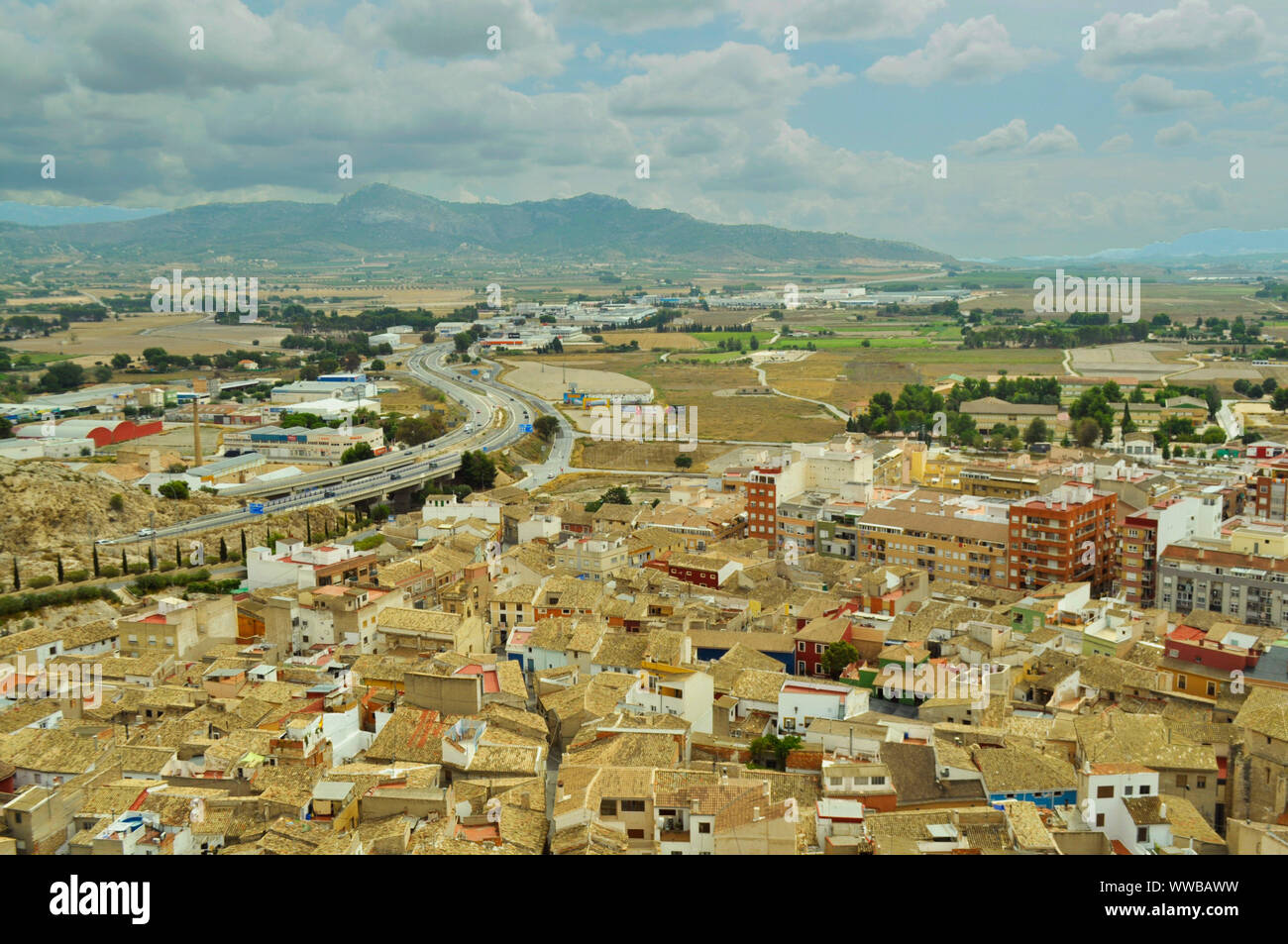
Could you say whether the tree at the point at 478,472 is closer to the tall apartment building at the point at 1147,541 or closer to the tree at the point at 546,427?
the tree at the point at 546,427

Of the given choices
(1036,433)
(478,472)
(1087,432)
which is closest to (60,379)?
(478,472)

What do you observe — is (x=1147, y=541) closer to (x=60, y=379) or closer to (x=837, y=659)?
(x=837, y=659)

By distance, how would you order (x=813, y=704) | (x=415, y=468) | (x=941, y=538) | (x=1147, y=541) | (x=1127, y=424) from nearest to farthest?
(x=813, y=704) < (x=1147, y=541) < (x=941, y=538) < (x=415, y=468) < (x=1127, y=424)

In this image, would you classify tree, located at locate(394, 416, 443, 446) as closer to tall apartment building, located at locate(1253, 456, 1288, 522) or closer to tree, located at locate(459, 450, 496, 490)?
tree, located at locate(459, 450, 496, 490)

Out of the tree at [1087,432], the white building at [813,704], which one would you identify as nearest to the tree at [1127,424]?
the tree at [1087,432]

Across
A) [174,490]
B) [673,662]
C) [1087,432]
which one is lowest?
[673,662]
